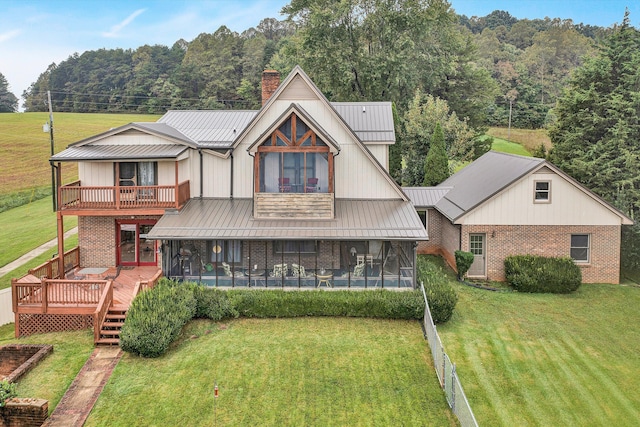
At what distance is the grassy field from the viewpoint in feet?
173

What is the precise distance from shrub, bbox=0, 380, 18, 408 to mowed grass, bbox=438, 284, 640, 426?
1057cm

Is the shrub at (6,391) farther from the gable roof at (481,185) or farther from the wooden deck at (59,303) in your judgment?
the gable roof at (481,185)

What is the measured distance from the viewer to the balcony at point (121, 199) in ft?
63.1

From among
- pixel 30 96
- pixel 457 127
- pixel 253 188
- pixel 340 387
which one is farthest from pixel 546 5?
pixel 340 387

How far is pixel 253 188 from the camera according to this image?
67.5ft

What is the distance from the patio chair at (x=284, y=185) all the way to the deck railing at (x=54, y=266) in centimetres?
863

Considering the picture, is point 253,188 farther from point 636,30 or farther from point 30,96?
point 30,96

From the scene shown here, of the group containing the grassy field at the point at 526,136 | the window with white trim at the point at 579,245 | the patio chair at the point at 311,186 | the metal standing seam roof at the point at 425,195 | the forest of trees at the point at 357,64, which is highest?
the forest of trees at the point at 357,64

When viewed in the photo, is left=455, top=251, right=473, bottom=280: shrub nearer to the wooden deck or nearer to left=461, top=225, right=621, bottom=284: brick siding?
left=461, top=225, right=621, bottom=284: brick siding

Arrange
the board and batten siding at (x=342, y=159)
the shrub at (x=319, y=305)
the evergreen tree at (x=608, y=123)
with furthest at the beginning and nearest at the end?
the evergreen tree at (x=608, y=123), the board and batten siding at (x=342, y=159), the shrub at (x=319, y=305)

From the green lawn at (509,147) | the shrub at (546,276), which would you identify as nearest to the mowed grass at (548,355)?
the shrub at (546,276)

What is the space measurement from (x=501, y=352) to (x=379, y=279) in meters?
4.73

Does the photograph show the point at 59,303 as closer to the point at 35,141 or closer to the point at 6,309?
the point at 6,309

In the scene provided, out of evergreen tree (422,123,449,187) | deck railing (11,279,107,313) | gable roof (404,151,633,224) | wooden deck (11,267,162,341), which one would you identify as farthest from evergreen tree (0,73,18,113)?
gable roof (404,151,633,224)
